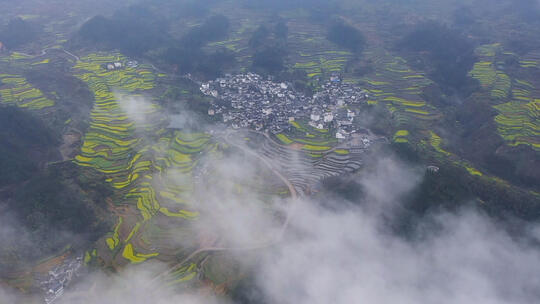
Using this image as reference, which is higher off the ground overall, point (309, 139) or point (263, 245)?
point (309, 139)

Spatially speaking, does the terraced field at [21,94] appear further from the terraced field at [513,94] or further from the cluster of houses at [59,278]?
the terraced field at [513,94]

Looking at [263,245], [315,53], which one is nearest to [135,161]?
[263,245]

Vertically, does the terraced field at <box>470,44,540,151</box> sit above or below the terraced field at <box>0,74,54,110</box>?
above

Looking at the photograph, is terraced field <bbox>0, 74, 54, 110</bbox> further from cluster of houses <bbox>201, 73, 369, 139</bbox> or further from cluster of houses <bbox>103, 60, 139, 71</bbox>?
cluster of houses <bbox>201, 73, 369, 139</bbox>

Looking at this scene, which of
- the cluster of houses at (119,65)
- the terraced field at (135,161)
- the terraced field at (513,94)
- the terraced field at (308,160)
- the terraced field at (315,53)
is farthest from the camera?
the terraced field at (315,53)

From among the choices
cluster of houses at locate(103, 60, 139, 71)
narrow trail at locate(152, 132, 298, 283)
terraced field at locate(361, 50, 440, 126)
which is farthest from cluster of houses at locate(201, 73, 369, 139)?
cluster of houses at locate(103, 60, 139, 71)

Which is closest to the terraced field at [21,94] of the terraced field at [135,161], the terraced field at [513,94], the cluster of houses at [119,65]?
the terraced field at [135,161]

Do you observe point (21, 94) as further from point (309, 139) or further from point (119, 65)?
point (309, 139)
